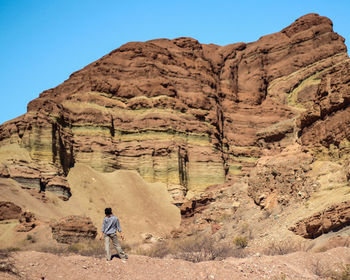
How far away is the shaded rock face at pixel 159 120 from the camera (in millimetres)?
39344

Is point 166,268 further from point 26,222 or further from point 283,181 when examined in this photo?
point 26,222

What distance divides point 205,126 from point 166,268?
139 ft

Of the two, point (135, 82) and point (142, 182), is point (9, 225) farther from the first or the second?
point (135, 82)

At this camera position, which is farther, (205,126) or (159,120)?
(205,126)

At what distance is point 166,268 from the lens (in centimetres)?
917

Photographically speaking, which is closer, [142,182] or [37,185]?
[37,185]

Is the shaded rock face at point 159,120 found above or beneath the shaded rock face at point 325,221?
above

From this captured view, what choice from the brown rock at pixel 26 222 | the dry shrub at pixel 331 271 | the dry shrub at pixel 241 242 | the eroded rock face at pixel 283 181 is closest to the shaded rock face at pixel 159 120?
the brown rock at pixel 26 222

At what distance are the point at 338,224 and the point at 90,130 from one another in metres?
36.1

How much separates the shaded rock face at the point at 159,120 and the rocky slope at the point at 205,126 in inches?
5.3

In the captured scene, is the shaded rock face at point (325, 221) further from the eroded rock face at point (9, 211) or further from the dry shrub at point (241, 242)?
the eroded rock face at point (9, 211)

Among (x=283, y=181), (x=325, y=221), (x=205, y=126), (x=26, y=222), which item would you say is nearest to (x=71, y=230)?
(x=26, y=222)

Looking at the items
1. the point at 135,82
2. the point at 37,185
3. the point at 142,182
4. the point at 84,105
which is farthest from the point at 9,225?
A: the point at 135,82

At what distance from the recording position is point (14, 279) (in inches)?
283
